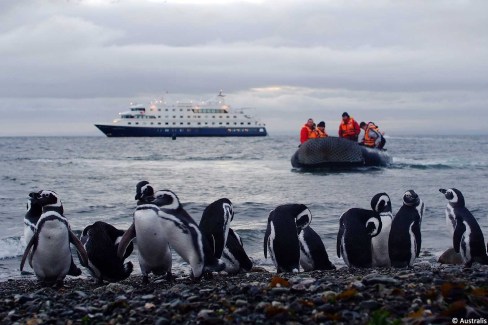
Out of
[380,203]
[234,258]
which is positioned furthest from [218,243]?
[380,203]

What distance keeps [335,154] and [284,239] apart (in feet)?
61.6

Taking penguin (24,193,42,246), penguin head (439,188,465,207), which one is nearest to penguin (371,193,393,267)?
penguin head (439,188,465,207)

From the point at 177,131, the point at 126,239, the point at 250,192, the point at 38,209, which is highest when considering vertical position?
the point at 177,131

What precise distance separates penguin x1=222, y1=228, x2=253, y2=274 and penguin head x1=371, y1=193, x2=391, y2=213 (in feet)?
5.96

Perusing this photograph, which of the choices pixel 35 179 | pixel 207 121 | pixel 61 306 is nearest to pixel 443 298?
pixel 61 306

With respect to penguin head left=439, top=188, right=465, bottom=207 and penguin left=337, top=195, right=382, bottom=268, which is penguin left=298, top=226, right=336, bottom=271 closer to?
penguin left=337, top=195, right=382, bottom=268

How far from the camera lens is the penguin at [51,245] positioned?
7.59 m

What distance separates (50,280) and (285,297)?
354cm

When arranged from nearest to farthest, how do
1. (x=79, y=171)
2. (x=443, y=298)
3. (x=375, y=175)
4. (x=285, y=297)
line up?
(x=443, y=298) < (x=285, y=297) < (x=375, y=175) < (x=79, y=171)

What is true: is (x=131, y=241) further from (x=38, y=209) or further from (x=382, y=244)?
(x=382, y=244)

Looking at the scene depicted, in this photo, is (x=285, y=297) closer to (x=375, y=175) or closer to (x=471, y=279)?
(x=471, y=279)

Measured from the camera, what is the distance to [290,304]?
4.98m

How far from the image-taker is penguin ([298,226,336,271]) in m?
8.72

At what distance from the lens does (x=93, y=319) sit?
511 centimetres
